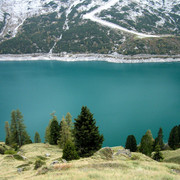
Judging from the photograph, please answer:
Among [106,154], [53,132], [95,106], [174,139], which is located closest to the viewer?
[106,154]

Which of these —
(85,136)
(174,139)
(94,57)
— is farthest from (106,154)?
(94,57)

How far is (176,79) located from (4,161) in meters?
97.9

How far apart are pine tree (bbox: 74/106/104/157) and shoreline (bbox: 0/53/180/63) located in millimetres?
131335

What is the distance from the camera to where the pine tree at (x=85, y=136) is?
19359 mm

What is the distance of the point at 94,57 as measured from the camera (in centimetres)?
15850

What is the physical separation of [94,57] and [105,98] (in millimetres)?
94779

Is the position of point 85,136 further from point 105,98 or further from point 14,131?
point 105,98

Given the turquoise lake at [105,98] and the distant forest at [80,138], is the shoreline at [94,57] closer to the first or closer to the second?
the turquoise lake at [105,98]

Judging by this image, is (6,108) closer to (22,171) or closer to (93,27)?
(22,171)

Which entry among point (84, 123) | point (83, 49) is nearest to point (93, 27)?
point (83, 49)

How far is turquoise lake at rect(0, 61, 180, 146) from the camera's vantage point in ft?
161

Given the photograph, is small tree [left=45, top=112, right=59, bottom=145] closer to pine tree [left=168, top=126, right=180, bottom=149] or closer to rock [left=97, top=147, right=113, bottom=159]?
rock [left=97, top=147, right=113, bottom=159]

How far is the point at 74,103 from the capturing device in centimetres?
6525

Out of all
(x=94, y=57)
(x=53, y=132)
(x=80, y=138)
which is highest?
(x=94, y=57)
